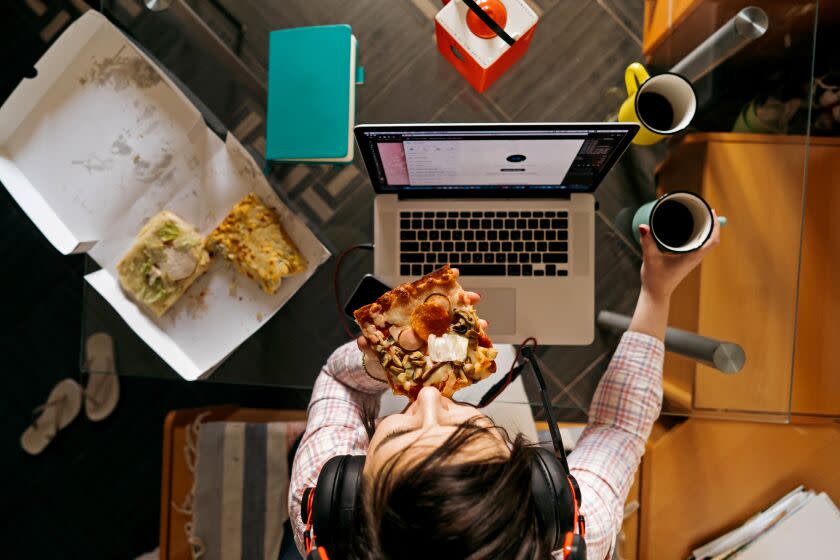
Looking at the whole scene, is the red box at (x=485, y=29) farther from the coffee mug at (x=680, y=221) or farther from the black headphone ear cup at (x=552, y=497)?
the black headphone ear cup at (x=552, y=497)

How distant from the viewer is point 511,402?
1210mm

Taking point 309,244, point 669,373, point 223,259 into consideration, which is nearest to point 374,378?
point 309,244

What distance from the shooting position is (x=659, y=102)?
3.42 feet

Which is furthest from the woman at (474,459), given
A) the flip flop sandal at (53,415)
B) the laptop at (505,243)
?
the flip flop sandal at (53,415)

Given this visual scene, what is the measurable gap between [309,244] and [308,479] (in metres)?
0.52

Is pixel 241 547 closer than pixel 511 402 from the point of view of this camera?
No

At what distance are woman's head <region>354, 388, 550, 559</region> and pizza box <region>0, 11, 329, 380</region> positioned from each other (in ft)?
2.05

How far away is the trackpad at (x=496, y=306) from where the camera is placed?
113cm

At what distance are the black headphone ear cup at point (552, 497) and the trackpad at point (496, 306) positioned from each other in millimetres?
412

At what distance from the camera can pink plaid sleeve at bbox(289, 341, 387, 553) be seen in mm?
928

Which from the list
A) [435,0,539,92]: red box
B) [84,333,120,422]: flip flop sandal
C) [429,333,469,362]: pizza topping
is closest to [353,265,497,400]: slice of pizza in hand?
[429,333,469,362]: pizza topping

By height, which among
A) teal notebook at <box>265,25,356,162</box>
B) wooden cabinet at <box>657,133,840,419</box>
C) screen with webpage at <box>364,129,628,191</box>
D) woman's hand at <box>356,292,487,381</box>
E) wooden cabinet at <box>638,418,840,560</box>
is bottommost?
wooden cabinet at <box>638,418,840,560</box>

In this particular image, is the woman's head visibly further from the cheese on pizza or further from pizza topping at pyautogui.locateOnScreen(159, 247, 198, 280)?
pizza topping at pyautogui.locateOnScreen(159, 247, 198, 280)

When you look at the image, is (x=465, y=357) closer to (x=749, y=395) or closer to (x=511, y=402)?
(x=511, y=402)
